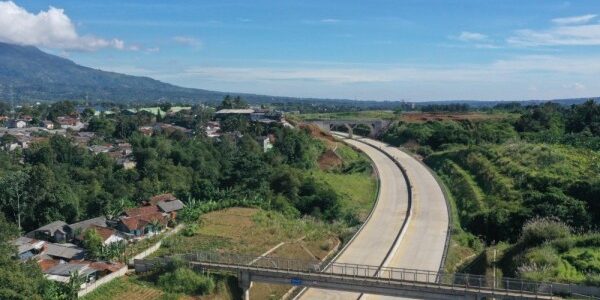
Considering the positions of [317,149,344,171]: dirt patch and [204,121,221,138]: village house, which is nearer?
[317,149,344,171]: dirt patch

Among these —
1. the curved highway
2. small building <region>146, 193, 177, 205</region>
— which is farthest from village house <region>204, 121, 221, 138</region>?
small building <region>146, 193, 177, 205</region>

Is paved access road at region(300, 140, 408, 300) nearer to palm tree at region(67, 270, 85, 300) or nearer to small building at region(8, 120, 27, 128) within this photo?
palm tree at region(67, 270, 85, 300)

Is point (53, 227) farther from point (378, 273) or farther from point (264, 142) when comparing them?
point (264, 142)

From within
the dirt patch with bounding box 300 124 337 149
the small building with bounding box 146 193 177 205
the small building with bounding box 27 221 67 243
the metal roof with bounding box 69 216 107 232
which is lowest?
the small building with bounding box 27 221 67 243

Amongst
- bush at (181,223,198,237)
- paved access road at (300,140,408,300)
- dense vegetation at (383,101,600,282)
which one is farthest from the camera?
bush at (181,223,198,237)

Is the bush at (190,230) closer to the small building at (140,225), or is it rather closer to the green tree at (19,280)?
the small building at (140,225)

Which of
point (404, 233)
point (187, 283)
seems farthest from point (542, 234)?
point (187, 283)

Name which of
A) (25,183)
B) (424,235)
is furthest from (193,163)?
(424,235)
